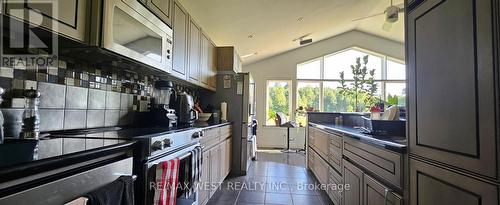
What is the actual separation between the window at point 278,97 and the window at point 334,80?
0.33m

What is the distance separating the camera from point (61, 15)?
109cm

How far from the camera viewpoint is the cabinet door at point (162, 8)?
1.80 meters

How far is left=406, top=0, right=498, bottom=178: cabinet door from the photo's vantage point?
0.83 m

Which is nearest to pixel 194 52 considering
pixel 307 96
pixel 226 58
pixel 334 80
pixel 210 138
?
pixel 210 138

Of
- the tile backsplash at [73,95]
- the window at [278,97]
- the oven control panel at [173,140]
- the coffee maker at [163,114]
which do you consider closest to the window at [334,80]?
the window at [278,97]

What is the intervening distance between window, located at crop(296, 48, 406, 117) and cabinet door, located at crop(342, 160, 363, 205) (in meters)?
5.27

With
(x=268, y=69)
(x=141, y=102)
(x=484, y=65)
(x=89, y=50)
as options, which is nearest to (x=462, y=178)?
(x=484, y=65)

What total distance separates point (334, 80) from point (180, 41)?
6031 mm

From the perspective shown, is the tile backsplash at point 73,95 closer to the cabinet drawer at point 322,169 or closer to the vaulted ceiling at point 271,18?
the vaulted ceiling at point 271,18

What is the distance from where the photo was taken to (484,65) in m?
0.83

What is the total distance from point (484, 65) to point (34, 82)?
1.95 m

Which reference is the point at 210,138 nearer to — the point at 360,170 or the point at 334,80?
the point at 360,170

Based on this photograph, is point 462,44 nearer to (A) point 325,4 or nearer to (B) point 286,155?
(A) point 325,4

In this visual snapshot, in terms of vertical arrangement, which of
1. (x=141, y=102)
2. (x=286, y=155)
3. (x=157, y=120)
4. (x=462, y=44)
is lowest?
(x=286, y=155)
